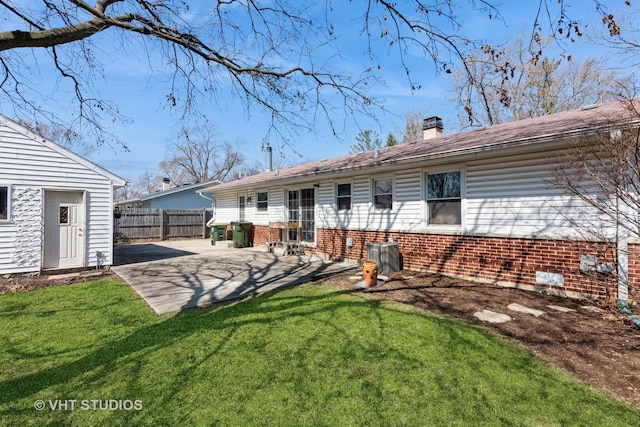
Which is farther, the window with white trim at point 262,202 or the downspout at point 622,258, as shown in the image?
the window with white trim at point 262,202

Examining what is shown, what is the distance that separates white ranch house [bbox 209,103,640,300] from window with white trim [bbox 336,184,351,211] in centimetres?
3

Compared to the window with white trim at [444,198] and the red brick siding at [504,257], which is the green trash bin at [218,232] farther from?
the window with white trim at [444,198]

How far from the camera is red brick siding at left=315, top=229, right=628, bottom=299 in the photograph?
5449 mm

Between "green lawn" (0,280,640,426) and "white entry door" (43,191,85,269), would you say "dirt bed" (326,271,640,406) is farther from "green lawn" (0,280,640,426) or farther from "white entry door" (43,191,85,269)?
"white entry door" (43,191,85,269)

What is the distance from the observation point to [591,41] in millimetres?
5777

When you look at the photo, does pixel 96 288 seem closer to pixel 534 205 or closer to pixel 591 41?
pixel 534 205

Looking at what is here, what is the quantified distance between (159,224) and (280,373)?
17.8m

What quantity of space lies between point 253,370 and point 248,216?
12483mm

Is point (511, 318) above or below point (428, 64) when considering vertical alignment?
below

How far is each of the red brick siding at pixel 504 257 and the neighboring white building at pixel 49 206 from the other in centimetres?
761

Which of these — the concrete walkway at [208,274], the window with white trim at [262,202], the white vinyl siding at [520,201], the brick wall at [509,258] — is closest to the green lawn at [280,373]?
the concrete walkway at [208,274]

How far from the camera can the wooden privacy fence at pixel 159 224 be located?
1762 cm

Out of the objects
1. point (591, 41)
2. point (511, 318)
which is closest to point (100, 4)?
point (511, 318)

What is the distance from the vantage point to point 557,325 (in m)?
4.40
